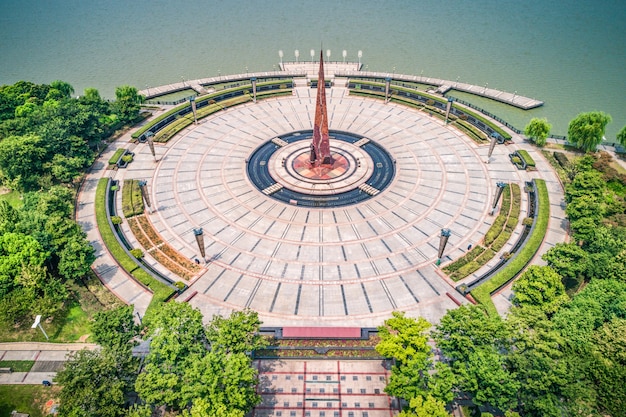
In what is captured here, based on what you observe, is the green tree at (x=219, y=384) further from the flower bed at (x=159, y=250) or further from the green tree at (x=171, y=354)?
the flower bed at (x=159, y=250)

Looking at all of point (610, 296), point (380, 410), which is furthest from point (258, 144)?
point (610, 296)

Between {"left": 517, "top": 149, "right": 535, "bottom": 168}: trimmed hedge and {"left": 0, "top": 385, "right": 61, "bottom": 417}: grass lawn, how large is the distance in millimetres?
83317

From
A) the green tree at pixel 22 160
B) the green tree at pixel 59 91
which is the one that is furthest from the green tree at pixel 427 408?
the green tree at pixel 59 91

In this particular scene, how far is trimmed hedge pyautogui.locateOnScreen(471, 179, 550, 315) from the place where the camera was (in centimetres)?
5344

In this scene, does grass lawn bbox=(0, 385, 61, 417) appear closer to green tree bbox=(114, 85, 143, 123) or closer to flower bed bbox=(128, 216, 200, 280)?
flower bed bbox=(128, 216, 200, 280)

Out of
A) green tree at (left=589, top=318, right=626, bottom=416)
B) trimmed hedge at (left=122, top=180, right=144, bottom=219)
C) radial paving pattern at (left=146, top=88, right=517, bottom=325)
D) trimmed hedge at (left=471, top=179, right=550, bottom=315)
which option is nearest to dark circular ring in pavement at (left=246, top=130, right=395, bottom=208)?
radial paving pattern at (left=146, top=88, right=517, bottom=325)

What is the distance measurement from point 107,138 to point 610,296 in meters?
92.9

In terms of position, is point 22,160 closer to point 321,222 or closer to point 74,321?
point 74,321

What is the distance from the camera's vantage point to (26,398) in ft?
145

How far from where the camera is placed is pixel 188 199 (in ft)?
233

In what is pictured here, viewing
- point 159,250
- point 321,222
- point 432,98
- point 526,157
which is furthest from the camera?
point 432,98

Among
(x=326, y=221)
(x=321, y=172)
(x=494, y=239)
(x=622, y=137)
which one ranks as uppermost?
(x=622, y=137)

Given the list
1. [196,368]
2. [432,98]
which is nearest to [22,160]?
[196,368]

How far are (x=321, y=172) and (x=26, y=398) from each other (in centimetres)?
5414
